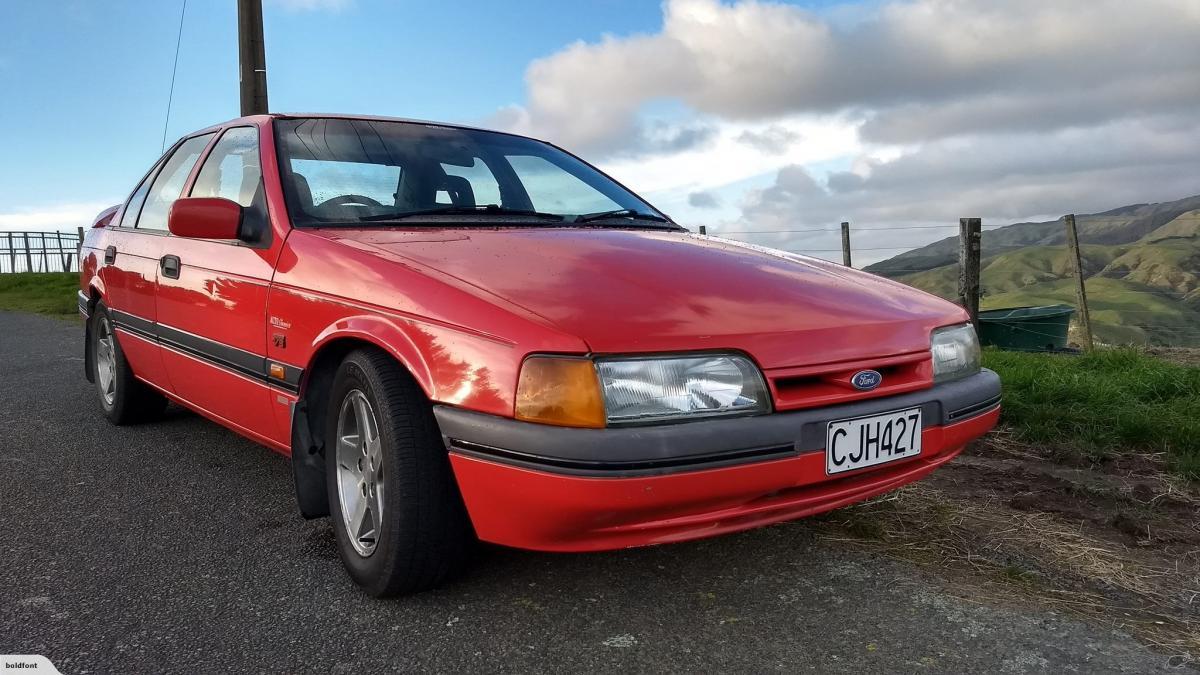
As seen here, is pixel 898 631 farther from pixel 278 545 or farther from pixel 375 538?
pixel 278 545

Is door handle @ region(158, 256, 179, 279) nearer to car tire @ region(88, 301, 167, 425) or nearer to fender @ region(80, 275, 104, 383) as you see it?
car tire @ region(88, 301, 167, 425)

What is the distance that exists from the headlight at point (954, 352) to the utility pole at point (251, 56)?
7494 millimetres

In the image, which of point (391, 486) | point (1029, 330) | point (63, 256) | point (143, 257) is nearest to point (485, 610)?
point (391, 486)

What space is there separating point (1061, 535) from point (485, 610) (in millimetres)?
1887

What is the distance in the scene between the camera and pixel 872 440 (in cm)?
210

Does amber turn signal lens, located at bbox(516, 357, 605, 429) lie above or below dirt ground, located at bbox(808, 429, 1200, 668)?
above

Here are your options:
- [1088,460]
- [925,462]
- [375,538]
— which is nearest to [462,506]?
[375,538]

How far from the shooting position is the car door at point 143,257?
12.1 ft

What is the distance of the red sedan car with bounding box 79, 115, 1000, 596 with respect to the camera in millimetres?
1853

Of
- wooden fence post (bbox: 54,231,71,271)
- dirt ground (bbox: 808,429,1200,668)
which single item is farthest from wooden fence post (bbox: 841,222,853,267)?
wooden fence post (bbox: 54,231,71,271)

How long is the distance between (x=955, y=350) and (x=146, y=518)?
2717 mm

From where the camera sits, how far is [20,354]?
24.4ft

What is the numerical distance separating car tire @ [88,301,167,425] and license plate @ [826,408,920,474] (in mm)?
3518

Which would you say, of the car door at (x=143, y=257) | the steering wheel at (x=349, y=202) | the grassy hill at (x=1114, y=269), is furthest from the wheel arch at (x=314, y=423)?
the grassy hill at (x=1114, y=269)
